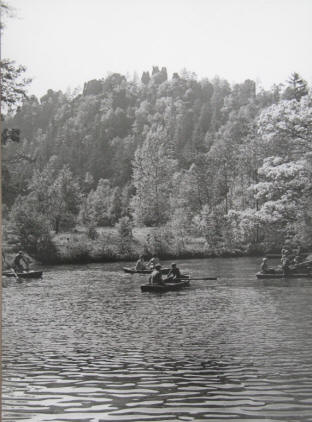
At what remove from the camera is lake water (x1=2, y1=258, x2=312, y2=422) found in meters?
3.48

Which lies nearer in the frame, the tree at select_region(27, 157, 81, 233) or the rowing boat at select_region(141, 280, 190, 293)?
the tree at select_region(27, 157, 81, 233)

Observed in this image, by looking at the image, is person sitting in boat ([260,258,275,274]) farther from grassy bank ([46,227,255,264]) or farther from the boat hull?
grassy bank ([46,227,255,264])

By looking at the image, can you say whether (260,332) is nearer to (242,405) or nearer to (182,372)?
(182,372)

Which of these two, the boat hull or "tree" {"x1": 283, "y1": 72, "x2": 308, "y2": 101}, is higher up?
"tree" {"x1": 283, "y1": 72, "x2": 308, "y2": 101}

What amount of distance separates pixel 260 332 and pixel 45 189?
296 centimetres

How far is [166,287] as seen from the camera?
768cm

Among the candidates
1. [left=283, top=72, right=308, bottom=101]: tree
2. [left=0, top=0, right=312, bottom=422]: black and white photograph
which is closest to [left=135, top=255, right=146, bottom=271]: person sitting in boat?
[left=0, top=0, right=312, bottom=422]: black and white photograph

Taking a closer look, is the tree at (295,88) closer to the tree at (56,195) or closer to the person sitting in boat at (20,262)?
the tree at (56,195)

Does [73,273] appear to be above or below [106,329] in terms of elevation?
above

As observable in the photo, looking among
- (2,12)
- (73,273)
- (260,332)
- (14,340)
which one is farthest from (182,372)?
(2,12)

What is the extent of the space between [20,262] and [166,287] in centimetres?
291

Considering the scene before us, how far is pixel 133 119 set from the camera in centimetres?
614

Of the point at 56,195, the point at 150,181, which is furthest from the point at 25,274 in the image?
the point at 150,181

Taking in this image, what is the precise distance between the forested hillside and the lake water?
65cm
